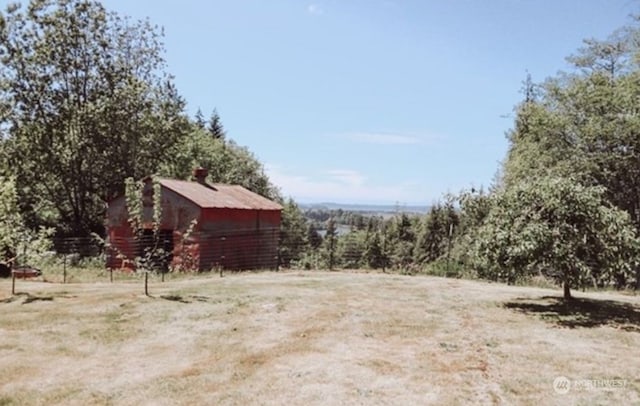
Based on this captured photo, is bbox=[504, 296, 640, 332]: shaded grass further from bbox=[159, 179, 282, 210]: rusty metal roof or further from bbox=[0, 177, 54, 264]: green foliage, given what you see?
bbox=[159, 179, 282, 210]: rusty metal roof

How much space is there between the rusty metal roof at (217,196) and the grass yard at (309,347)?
813cm

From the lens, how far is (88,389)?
7.89 metres

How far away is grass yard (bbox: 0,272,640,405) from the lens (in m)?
7.68

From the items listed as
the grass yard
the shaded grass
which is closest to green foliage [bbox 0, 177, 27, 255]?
the grass yard

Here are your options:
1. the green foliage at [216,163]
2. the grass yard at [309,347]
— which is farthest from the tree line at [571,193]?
the green foliage at [216,163]

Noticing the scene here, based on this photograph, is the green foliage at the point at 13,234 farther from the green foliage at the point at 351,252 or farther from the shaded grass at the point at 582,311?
the green foliage at the point at 351,252

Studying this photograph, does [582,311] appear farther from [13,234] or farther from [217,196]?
[217,196]

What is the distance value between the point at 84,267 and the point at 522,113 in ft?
79.9

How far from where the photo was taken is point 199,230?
76.2 ft

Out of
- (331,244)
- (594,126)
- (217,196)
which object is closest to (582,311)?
(594,126)

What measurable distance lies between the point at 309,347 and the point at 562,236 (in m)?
7.13

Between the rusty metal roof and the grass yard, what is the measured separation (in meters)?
8.13

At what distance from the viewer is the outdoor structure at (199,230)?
23375 mm

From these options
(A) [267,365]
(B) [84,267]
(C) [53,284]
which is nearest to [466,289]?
(A) [267,365]
